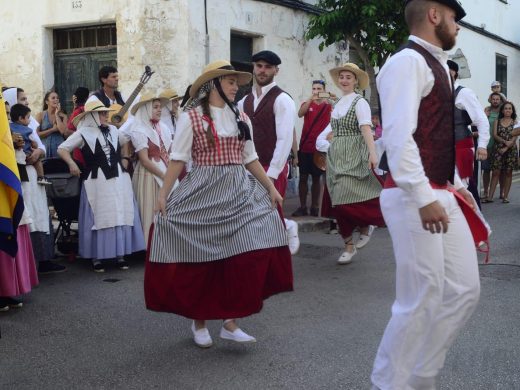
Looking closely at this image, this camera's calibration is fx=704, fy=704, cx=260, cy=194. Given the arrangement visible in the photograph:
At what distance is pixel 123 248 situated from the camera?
7.15 m

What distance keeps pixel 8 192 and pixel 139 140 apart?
2.76 meters

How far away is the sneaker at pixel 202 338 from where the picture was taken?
448 centimetres

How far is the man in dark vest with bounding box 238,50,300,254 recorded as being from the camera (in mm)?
6133

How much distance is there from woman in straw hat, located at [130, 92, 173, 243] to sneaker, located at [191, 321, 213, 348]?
3.05 meters

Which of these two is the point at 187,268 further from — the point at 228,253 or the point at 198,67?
the point at 198,67

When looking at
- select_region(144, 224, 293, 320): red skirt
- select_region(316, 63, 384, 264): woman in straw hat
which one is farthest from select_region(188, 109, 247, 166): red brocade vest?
select_region(316, 63, 384, 264): woman in straw hat

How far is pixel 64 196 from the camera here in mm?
7172

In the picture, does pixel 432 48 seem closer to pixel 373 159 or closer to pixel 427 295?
pixel 427 295

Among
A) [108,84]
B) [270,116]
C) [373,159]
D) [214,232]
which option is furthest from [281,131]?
[108,84]

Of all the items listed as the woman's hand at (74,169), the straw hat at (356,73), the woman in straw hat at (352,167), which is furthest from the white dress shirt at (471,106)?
the woman's hand at (74,169)

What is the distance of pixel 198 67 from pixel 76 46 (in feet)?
7.55

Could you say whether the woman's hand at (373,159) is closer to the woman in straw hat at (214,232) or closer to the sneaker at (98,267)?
the woman in straw hat at (214,232)

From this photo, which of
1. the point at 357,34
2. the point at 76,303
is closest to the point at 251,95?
the point at 76,303

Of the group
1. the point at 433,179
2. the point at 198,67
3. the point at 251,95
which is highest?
the point at 198,67
